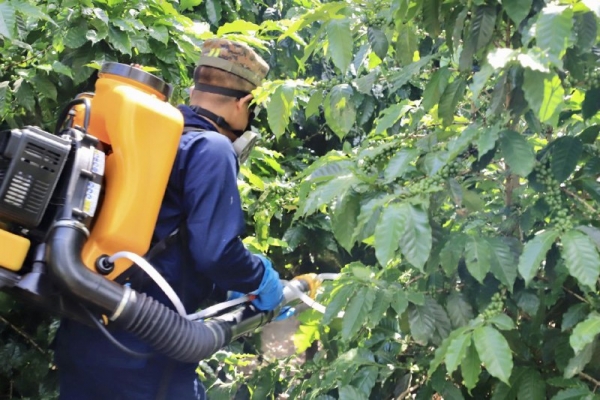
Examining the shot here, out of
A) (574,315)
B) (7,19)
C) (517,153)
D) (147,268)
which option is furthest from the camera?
(7,19)

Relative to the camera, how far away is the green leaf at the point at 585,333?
142cm

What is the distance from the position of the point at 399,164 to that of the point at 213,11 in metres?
2.62

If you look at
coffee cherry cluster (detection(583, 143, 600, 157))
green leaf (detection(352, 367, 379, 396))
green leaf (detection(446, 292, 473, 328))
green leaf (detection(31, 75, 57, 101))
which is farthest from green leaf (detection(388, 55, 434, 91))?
green leaf (detection(31, 75, 57, 101))

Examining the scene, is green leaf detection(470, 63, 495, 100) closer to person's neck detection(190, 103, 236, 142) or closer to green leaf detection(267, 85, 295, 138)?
green leaf detection(267, 85, 295, 138)

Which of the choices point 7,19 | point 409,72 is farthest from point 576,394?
point 7,19

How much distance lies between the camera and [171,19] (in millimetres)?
3162

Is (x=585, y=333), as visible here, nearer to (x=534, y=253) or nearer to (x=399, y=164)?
(x=534, y=253)

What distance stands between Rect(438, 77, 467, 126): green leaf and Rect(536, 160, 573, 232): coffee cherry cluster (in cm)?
27

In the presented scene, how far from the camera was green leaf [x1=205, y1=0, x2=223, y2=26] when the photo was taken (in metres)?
4.07

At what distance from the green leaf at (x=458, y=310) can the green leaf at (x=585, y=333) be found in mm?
429

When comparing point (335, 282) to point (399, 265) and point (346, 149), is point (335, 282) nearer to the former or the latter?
point (399, 265)

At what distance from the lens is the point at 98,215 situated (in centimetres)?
188

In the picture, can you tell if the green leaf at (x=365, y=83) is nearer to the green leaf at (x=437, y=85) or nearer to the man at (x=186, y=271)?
the green leaf at (x=437, y=85)

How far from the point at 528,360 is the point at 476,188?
0.56 m
